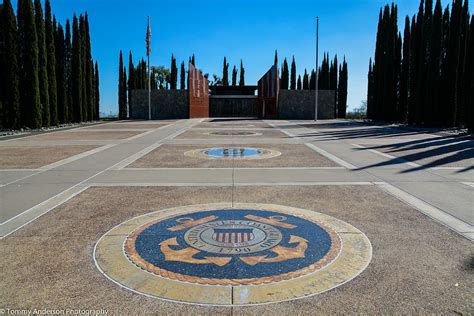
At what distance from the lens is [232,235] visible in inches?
185

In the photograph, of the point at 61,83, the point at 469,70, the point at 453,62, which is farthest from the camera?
the point at 61,83

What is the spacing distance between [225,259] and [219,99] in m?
48.8

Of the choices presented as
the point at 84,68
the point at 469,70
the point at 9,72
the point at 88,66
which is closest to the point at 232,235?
the point at 9,72

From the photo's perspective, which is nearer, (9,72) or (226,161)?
(226,161)

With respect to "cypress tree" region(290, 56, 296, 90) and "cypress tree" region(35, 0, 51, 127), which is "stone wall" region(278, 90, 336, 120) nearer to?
"cypress tree" region(290, 56, 296, 90)

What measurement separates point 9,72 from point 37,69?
2125 mm

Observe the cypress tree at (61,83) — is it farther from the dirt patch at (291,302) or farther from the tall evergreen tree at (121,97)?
the dirt patch at (291,302)

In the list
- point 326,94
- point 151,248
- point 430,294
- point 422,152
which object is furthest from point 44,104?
point 326,94

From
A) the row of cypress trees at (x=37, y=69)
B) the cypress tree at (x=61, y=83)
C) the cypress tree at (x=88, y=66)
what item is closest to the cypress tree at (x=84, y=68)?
the cypress tree at (x=88, y=66)

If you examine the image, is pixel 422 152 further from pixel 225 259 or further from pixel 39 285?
pixel 39 285

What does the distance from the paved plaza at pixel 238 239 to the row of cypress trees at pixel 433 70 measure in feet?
59.0

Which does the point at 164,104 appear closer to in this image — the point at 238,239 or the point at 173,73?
the point at 173,73

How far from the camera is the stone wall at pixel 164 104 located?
43.9 meters

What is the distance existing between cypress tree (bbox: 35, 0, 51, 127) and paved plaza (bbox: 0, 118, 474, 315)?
17.8 m
